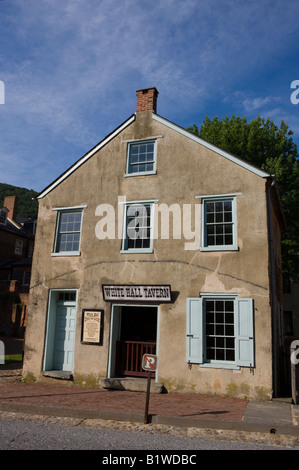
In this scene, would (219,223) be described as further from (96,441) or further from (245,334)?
(96,441)

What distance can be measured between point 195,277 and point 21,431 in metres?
6.27

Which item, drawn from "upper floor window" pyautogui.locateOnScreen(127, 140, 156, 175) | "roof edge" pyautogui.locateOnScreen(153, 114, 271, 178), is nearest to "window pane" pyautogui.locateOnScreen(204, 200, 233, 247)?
"roof edge" pyautogui.locateOnScreen(153, 114, 271, 178)

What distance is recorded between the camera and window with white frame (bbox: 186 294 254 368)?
10.3m

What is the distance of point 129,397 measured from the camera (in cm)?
1008

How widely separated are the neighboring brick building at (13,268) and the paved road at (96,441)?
82.1 feet

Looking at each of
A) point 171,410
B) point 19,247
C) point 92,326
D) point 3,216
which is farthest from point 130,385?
point 3,216

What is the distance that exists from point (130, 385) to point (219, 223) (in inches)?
223

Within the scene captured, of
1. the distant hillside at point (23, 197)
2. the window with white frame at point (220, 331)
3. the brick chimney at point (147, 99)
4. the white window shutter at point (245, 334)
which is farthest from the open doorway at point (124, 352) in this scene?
the distant hillside at point (23, 197)

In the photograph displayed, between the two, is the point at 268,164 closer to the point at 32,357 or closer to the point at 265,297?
the point at 265,297

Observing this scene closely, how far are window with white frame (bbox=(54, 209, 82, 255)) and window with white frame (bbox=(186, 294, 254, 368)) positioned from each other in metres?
4.86

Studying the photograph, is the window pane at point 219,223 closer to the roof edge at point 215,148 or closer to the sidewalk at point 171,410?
the roof edge at point 215,148

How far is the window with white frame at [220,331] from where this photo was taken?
33.7ft

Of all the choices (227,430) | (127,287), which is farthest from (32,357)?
(227,430)
